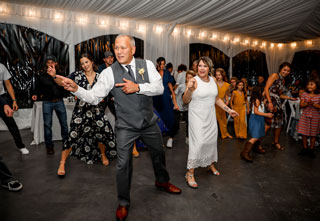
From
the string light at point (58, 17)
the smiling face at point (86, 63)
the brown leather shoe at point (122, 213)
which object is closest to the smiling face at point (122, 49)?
the smiling face at point (86, 63)

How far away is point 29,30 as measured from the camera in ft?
19.4

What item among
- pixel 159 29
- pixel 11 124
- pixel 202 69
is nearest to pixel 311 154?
pixel 202 69

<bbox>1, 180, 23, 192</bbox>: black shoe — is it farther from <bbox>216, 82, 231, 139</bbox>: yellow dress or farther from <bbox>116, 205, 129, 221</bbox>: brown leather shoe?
<bbox>216, 82, 231, 139</bbox>: yellow dress

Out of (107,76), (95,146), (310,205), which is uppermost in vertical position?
(107,76)

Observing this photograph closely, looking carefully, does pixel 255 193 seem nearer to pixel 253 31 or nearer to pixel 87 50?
pixel 87 50

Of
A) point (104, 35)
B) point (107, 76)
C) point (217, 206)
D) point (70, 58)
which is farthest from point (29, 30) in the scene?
point (217, 206)

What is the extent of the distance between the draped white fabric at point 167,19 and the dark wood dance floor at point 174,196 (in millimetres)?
3772

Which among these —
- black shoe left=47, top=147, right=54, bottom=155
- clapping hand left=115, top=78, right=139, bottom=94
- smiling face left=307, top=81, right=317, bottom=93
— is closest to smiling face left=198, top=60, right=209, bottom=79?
clapping hand left=115, top=78, right=139, bottom=94

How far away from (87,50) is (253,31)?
6.19 m

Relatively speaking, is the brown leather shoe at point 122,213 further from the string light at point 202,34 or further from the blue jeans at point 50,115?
the string light at point 202,34

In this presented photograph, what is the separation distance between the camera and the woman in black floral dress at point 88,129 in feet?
10.1

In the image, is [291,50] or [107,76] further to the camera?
[291,50]

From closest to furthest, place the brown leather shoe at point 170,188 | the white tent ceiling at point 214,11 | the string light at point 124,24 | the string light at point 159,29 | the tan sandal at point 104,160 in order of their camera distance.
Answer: the brown leather shoe at point 170,188, the tan sandal at point 104,160, the white tent ceiling at point 214,11, the string light at point 124,24, the string light at point 159,29

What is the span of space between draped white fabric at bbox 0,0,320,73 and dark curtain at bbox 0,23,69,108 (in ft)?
0.66
